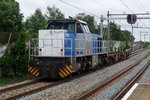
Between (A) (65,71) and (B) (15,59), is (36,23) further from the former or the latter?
(A) (65,71)

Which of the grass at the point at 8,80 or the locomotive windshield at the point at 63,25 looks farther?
the locomotive windshield at the point at 63,25

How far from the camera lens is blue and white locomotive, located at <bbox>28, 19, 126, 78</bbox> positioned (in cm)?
2120

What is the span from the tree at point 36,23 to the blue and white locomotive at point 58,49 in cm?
2802

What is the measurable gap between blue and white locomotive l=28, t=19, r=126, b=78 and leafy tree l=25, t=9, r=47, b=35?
28020mm

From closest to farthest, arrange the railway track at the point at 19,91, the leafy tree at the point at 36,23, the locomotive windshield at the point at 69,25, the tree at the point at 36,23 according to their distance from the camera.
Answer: the railway track at the point at 19,91, the locomotive windshield at the point at 69,25, the tree at the point at 36,23, the leafy tree at the point at 36,23

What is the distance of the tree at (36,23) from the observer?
5449 cm

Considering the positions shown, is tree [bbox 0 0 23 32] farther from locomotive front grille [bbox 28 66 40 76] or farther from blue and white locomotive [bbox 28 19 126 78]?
locomotive front grille [bbox 28 66 40 76]

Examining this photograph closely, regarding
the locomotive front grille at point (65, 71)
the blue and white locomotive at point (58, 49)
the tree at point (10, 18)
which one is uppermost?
the tree at point (10, 18)

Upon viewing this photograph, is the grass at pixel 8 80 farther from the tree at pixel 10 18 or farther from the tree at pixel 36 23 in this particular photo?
the tree at pixel 36 23

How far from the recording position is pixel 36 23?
5659 cm

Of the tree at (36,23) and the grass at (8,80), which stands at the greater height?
the tree at (36,23)

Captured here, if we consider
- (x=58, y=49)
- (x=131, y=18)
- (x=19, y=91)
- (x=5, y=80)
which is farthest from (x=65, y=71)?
Answer: (x=131, y=18)

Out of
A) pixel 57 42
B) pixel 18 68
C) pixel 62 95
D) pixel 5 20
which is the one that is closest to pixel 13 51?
pixel 18 68

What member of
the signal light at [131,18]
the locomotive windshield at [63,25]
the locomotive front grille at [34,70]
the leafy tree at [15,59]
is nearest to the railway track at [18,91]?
the locomotive front grille at [34,70]
